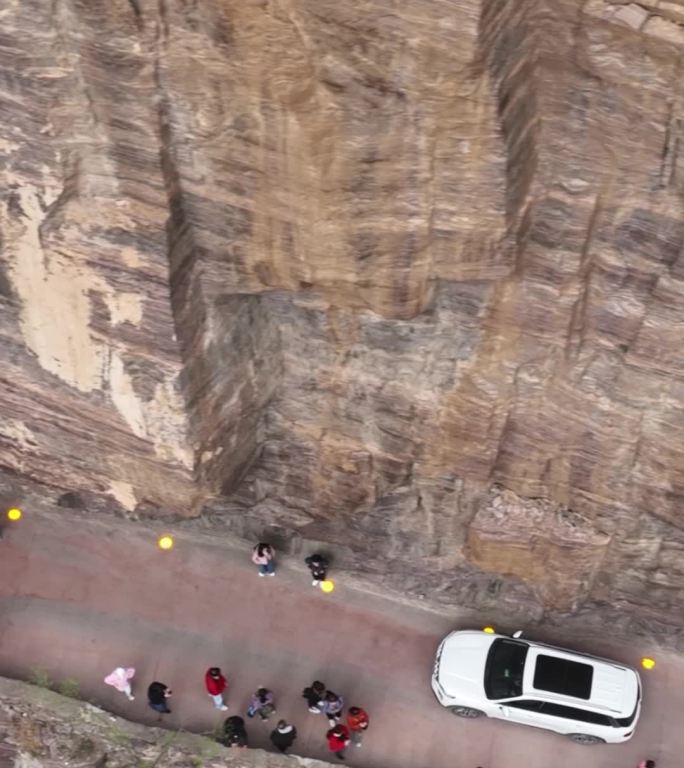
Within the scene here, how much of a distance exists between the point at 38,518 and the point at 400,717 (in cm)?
666

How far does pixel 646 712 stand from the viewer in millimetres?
14172

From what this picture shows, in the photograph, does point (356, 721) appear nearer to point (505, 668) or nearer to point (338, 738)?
point (338, 738)

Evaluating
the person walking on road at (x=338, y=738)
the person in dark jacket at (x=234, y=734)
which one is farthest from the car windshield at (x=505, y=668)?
the person in dark jacket at (x=234, y=734)

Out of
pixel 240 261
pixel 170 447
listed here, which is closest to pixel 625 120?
pixel 240 261

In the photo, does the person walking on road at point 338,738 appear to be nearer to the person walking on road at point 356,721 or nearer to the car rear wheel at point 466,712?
the person walking on road at point 356,721

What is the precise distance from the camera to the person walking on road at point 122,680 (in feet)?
46.1

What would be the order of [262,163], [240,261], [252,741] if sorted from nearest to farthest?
[262,163], [240,261], [252,741]

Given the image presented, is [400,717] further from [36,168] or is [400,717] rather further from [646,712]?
[36,168]

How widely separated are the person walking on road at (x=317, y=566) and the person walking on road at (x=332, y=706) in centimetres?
185

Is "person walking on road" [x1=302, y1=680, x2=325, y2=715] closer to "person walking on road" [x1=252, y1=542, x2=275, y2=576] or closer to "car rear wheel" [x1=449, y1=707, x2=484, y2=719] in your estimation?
"car rear wheel" [x1=449, y1=707, x2=484, y2=719]

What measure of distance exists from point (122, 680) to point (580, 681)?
653 centimetres

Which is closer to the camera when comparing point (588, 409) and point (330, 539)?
point (588, 409)

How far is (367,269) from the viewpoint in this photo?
9531 mm

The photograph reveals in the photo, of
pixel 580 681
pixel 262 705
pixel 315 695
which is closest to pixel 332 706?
pixel 315 695
